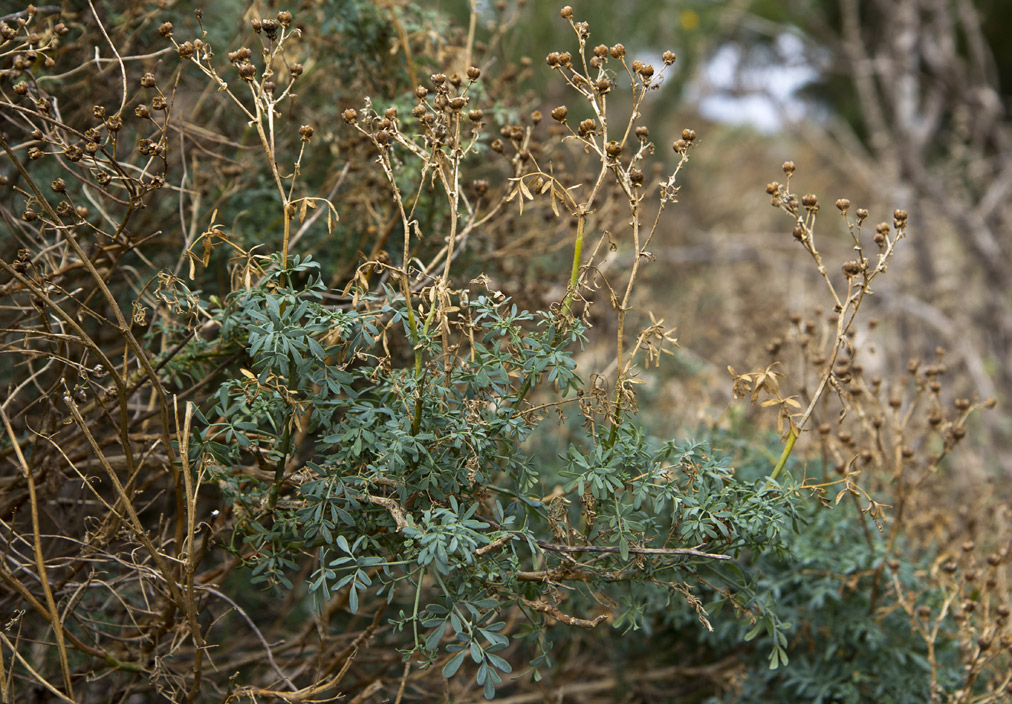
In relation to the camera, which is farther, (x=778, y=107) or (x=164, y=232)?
(x=778, y=107)

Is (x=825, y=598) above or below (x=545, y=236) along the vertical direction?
below

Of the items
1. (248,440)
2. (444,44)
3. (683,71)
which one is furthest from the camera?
(683,71)

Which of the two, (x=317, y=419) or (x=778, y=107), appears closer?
(x=317, y=419)

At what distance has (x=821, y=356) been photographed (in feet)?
6.90

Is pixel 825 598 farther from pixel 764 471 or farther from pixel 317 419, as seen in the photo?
pixel 317 419

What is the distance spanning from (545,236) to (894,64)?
4264 mm

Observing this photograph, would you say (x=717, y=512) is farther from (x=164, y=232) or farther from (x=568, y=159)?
(x=568, y=159)

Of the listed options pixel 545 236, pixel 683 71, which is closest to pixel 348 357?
pixel 545 236

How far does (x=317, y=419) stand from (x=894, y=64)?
17.7 ft

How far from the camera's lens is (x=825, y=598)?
7.07 feet

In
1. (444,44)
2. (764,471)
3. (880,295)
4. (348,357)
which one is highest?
(444,44)

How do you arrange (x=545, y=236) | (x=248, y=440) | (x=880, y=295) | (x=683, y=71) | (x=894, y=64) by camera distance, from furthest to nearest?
(x=683, y=71) → (x=894, y=64) → (x=880, y=295) → (x=545, y=236) → (x=248, y=440)

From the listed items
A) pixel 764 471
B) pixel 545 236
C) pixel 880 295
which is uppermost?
pixel 545 236

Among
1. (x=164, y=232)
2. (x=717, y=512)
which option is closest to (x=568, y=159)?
(x=164, y=232)
